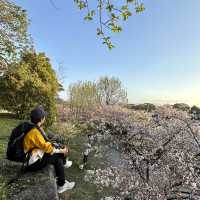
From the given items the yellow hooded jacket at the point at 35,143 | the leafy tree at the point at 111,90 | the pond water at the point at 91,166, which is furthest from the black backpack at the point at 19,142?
the leafy tree at the point at 111,90

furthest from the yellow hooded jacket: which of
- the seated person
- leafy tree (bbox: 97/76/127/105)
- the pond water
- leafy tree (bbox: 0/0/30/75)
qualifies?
leafy tree (bbox: 97/76/127/105)

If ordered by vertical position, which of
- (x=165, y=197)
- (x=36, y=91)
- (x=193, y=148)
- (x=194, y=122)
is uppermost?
(x=36, y=91)

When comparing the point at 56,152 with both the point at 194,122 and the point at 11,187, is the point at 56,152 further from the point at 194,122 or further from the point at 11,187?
the point at 194,122

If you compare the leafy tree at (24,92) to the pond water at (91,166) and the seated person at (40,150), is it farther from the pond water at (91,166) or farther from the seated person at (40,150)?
the seated person at (40,150)

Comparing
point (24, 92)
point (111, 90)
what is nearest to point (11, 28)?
point (24, 92)

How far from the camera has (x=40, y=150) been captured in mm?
6012

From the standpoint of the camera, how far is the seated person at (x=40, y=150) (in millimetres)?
5914

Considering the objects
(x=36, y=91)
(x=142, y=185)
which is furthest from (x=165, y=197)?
(x=36, y=91)

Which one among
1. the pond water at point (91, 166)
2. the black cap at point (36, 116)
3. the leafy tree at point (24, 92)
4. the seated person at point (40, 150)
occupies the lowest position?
the pond water at point (91, 166)

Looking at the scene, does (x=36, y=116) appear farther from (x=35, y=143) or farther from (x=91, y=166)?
(x=91, y=166)

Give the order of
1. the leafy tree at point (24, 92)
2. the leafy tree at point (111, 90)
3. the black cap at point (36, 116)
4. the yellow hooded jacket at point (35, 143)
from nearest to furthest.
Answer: the yellow hooded jacket at point (35, 143) < the black cap at point (36, 116) < the leafy tree at point (24, 92) < the leafy tree at point (111, 90)

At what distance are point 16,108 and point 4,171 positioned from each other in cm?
1508

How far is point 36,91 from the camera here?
21547 mm

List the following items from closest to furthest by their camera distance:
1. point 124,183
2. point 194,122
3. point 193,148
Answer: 1. point 124,183
2. point 193,148
3. point 194,122
